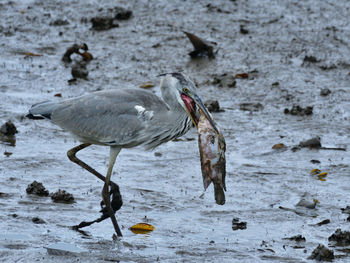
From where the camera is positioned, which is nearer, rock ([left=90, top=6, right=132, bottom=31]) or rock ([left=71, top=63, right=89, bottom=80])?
rock ([left=71, top=63, right=89, bottom=80])

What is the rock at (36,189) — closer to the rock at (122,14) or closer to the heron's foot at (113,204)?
the heron's foot at (113,204)

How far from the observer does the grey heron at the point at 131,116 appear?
7.11 metres

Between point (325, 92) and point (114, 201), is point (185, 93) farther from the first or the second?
point (325, 92)

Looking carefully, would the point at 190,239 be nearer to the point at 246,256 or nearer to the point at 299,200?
the point at 246,256

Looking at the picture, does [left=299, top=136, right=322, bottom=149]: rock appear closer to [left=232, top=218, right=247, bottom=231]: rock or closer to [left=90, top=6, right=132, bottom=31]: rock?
[left=232, top=218, right=247, bottom=231]: rock

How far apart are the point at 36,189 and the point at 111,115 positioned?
3.69ft

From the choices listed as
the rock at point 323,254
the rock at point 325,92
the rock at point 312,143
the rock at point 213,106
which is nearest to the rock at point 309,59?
the rock at point 325,92

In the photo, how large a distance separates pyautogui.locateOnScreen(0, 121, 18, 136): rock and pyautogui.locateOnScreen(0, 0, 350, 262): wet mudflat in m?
0.11

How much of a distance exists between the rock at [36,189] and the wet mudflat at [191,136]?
0.06 metres

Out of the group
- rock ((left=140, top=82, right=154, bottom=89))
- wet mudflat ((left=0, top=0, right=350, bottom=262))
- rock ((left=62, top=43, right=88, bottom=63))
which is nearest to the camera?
wet mudflat ((left=0, top=0, right=350, bottom=262))

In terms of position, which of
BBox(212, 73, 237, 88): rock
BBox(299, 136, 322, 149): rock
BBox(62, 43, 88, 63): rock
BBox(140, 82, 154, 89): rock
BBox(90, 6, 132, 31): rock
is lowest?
BBox(299, 136, 322, 149): rock

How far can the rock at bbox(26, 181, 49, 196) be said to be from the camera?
7.47 meters

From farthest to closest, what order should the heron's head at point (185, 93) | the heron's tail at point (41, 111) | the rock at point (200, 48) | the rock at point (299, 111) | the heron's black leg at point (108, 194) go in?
the rock at point (200, 48), the rock at point (299, 111), the heron's tail at point (41, 111), the heron's head at point (185, 93), the heron's black leg at point (108, 194)

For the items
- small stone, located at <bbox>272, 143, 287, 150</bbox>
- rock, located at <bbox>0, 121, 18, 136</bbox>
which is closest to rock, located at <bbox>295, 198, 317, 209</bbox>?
small stone, located at <bbox>272, 143, 287, 150</bbox>
